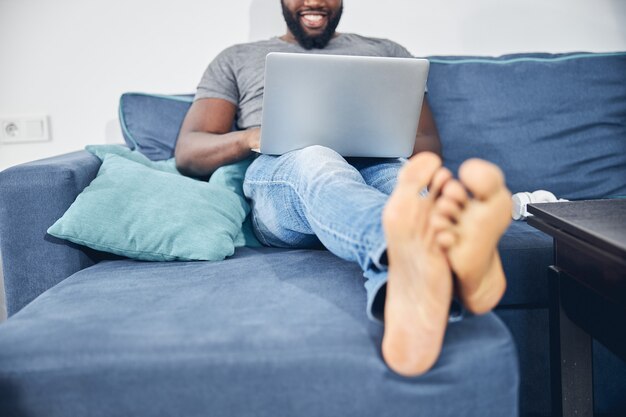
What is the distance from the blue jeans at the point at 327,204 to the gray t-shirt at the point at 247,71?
1.18ft

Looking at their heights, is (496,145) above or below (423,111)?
below

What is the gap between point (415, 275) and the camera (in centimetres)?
61

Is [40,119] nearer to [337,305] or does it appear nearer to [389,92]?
[389,92]

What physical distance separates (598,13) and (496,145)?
0.82 metres

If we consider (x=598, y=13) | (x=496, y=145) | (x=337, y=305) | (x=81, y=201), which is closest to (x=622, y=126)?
(x=496, y=145)

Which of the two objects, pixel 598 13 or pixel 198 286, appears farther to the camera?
pixel 598 13

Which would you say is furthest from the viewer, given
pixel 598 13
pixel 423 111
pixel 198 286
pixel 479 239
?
pixel 598 13

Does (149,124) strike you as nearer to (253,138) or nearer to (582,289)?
(253,138)

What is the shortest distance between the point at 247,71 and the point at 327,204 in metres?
0.87

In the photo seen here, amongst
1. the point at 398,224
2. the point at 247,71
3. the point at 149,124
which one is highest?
the point at 247,71

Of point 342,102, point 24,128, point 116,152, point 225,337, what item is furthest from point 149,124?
point 225,337

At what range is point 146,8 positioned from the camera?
72.0 inches

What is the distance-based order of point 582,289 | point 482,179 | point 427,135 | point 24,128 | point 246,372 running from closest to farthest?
point 482,179 < point 246,372 < point 582,289 < point 427,135 < point 24,128

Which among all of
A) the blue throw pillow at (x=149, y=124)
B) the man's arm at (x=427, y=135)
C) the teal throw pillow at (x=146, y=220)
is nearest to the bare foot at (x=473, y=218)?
the teal throw pillow at (x=146, y=220)
